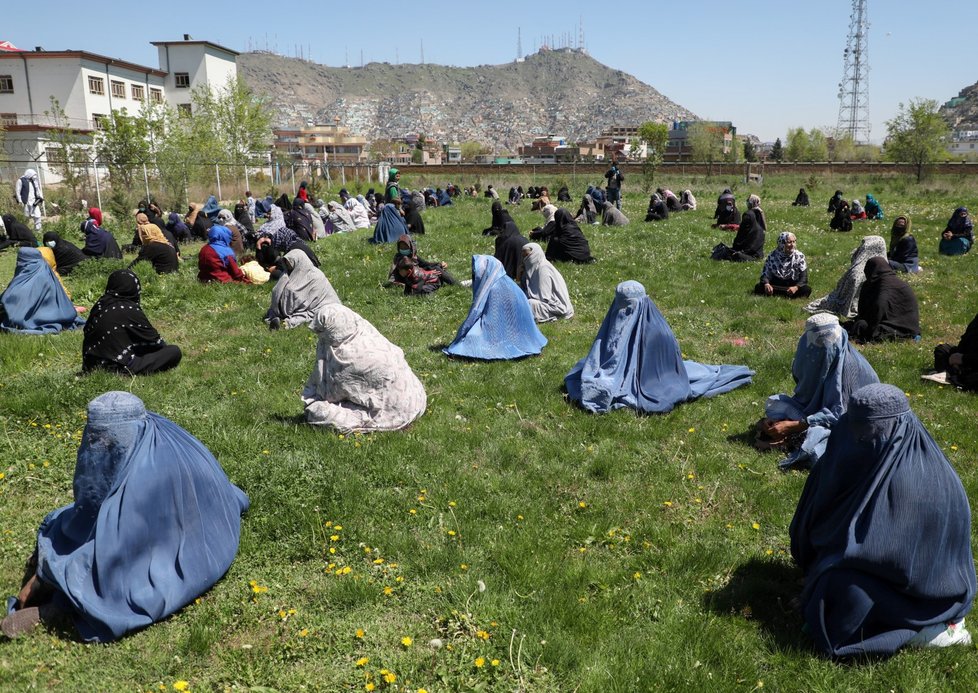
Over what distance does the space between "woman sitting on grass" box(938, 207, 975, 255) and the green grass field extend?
19.4 feet


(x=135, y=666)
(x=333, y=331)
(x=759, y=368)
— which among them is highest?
(x=333, y=331)

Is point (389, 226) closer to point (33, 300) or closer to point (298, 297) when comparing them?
point (298, 297)

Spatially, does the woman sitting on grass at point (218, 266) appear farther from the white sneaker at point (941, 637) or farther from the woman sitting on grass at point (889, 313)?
the white sneaker at point (941, 637)

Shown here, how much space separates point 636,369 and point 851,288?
5210 millimetres

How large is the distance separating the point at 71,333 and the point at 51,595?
278 inches

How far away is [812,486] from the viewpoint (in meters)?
4.25

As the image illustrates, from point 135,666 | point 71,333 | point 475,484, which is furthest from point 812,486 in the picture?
point 71,333

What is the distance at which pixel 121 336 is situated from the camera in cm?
826

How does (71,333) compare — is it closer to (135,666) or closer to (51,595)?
(51,595)

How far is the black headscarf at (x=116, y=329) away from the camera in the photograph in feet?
27.0

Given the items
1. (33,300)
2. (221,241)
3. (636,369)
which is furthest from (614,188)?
(33,300)

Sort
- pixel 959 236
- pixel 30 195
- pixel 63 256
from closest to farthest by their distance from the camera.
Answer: pixel 63 256
pixel 959 236
pixel 30 195

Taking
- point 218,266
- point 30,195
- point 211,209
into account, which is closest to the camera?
point 218,266

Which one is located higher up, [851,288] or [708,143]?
[708,143]
